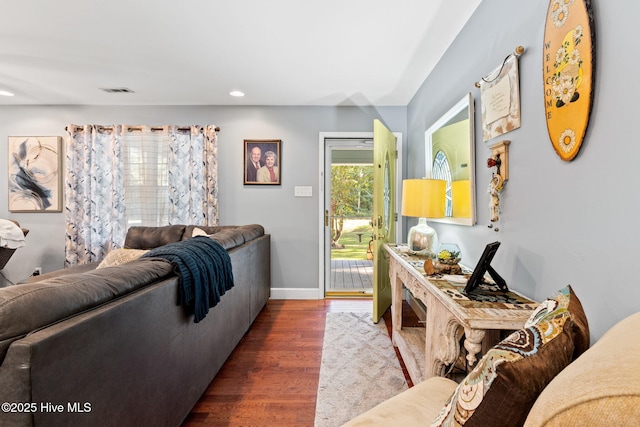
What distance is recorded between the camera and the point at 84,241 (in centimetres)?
367

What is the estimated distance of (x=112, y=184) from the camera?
366 centimetres

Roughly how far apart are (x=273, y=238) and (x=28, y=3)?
283cm

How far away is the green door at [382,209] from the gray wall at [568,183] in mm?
1044

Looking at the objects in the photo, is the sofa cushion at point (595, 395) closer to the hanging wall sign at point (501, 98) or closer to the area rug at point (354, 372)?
the hanging wall sign at point (501, 98)

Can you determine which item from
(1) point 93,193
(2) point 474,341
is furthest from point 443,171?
(1) point 93,193

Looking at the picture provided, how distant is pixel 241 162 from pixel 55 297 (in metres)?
3.03

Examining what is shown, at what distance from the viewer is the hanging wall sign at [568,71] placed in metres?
1.04

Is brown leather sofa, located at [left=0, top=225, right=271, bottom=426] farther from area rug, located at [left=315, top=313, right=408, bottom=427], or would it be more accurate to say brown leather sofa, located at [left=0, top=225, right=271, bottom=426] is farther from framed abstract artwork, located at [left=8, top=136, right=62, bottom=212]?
framed abstract artwork, located at [left=8, top=136, right=62, bottom=212]

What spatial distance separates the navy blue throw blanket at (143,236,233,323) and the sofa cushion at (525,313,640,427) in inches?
56.6

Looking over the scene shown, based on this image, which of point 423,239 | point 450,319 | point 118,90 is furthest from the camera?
point 118,90

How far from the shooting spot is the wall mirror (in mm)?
1912

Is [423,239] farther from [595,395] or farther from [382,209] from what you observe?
[595,395]

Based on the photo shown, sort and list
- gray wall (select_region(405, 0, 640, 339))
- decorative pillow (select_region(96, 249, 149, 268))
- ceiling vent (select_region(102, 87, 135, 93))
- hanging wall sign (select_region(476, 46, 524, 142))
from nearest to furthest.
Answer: gray wall (select_region(405, 0, 640, 339)) → hanging wall sign (select_region(476, 46, 524, 142)) → decorative pillow (select_region(96, 249, 149, 268)) → ceiling vent (select_region(102, 87, 135, 93))

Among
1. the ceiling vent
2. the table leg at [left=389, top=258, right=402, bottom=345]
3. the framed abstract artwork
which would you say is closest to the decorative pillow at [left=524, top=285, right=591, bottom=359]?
the table leg at [left=389, top=258, right=402, bottom=345]
